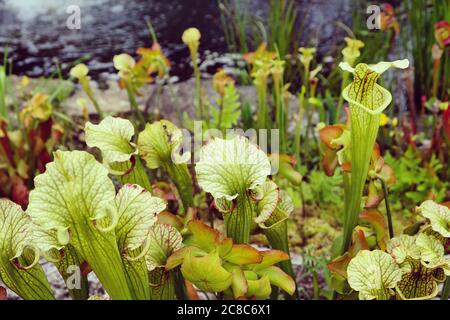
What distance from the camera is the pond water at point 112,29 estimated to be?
225 cm

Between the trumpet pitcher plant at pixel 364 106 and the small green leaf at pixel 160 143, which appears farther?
the small green leaf at pixel 160 143

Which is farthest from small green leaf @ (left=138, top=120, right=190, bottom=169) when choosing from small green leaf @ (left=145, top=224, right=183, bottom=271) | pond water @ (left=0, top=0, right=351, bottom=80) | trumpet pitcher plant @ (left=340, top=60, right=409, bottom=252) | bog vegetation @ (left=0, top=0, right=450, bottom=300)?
pond water @ (left=0, top=0, right=351, bottom=80)

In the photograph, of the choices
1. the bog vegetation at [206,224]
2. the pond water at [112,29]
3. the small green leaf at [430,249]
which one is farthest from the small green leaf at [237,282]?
the pond water at [112,29]

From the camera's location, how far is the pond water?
88.7 inches

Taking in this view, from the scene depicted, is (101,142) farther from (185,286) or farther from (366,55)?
(366,55)

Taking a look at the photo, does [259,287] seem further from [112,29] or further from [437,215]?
[112,29]

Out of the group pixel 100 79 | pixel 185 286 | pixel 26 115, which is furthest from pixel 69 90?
pixel 185 286

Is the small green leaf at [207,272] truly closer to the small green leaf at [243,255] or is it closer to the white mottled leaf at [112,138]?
the small green leaf at [243,255]

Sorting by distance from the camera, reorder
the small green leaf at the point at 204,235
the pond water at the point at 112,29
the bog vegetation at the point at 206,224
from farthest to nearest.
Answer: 1. the pond water at the point at 112,29
2. the small green leaf at the point at 204,235
3. the bog vegetation at the point at 206,224

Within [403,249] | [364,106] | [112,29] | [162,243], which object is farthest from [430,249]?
[112,29]

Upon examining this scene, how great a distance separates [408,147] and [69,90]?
3.82ft
